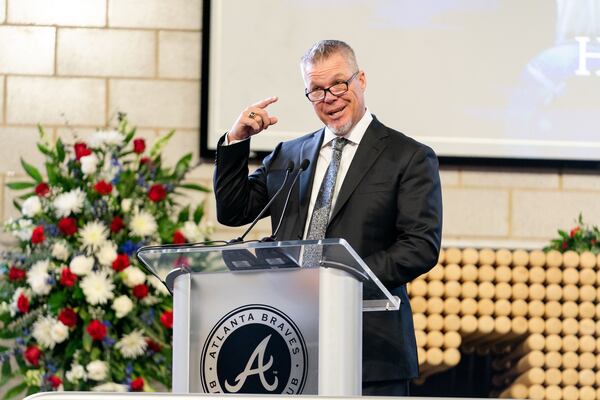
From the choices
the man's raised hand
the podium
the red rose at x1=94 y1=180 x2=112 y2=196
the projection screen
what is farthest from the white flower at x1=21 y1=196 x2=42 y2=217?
the podium

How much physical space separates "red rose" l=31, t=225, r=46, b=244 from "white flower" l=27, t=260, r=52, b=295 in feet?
0.26

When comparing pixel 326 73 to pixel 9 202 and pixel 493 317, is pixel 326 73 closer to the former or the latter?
pixel 493 317

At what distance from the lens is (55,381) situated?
4012 mm

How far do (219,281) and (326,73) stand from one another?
0.68 meters

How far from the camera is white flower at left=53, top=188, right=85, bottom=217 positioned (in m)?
4.08

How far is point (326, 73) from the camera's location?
2.58m

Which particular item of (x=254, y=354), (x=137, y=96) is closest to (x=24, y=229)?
(x=137, y=96)

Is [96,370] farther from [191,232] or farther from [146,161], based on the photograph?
[146,161]

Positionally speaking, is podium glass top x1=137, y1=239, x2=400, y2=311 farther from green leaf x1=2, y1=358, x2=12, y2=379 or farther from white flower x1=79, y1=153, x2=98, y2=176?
green leaf x1=2, y1=358, x2=12, y2=379

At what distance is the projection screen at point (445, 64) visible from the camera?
4.64 metres

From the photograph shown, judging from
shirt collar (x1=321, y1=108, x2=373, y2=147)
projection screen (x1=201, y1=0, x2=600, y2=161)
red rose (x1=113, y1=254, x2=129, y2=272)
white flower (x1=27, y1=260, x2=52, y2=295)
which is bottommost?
white flower (x1=27, y1=260, x2=52, y2=295)

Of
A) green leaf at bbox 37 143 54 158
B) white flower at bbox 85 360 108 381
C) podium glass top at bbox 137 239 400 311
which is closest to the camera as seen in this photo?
podium glass top at bbox 137 239 400 311

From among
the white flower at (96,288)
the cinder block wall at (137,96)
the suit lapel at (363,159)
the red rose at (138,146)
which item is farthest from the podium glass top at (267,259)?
the cinder block wall at (137,96)

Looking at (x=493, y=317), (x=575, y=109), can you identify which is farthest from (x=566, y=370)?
(x=575, y=109)
